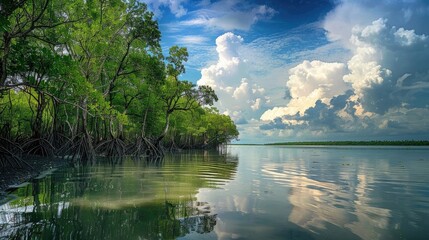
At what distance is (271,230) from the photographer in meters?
5.25

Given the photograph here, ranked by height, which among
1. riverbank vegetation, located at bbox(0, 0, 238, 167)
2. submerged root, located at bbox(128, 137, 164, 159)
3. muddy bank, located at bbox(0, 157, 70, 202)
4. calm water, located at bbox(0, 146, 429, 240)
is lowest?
calm water, located at bbox(0, 146, 429, 240)

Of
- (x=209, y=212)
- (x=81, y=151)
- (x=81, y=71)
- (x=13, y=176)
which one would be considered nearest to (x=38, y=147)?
(x=81, y=151)

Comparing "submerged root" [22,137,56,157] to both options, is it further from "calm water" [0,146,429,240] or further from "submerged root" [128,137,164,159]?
"calm water" [0,146,429,240]

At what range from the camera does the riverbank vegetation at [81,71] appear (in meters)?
12.7

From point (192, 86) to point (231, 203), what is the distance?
22751mm

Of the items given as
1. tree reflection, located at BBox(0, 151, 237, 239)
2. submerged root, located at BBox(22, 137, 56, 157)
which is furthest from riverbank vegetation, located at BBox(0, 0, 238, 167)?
tree reflection, located at BBox(0, 151, 237, 239)

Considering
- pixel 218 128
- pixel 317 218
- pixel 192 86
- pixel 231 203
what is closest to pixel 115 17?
pixel 192 86

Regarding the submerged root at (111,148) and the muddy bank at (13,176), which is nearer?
the muddy bank at (13,176)

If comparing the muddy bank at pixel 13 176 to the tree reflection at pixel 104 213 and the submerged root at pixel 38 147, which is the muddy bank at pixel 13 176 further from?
the submerged root at pixel 38 147

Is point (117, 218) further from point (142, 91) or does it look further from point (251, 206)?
point (142, 91)

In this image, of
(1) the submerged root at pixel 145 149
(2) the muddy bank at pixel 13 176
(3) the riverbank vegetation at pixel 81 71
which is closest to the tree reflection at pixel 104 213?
(2) the muddy bank at pixel 13 176

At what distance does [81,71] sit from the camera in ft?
66.6

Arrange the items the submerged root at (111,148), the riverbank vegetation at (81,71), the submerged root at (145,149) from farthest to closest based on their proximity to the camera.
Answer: the submerged root at (145,149) < the submerged root at (111,148) < the riverbank vegetation at (81,71)

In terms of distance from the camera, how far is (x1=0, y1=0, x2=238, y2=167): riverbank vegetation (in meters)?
12.7
